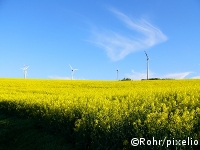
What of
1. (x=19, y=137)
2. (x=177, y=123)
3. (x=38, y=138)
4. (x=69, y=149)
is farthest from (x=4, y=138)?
(x=177, y=123)

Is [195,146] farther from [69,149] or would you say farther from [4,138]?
[4,138]

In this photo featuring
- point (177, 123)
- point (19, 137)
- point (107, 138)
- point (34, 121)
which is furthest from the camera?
point (34, 121)

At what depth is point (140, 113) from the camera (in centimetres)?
1005

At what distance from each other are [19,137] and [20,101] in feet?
18.9

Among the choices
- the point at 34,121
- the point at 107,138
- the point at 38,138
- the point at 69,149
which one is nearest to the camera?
the point at 107,138

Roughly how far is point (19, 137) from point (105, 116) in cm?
579

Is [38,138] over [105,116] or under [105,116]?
under

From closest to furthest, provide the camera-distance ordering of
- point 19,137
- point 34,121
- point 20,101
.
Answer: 1. point 19,137
2. point 34,121
3. point 20,101

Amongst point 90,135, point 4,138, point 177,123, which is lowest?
point 4,138

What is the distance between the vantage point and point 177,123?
8.05 metres

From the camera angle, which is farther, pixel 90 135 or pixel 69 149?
pixel 69 149

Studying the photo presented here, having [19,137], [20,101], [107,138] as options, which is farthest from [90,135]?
[20,101]

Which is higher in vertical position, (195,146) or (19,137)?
(195,146)

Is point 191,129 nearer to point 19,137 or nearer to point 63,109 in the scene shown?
point 63,109
